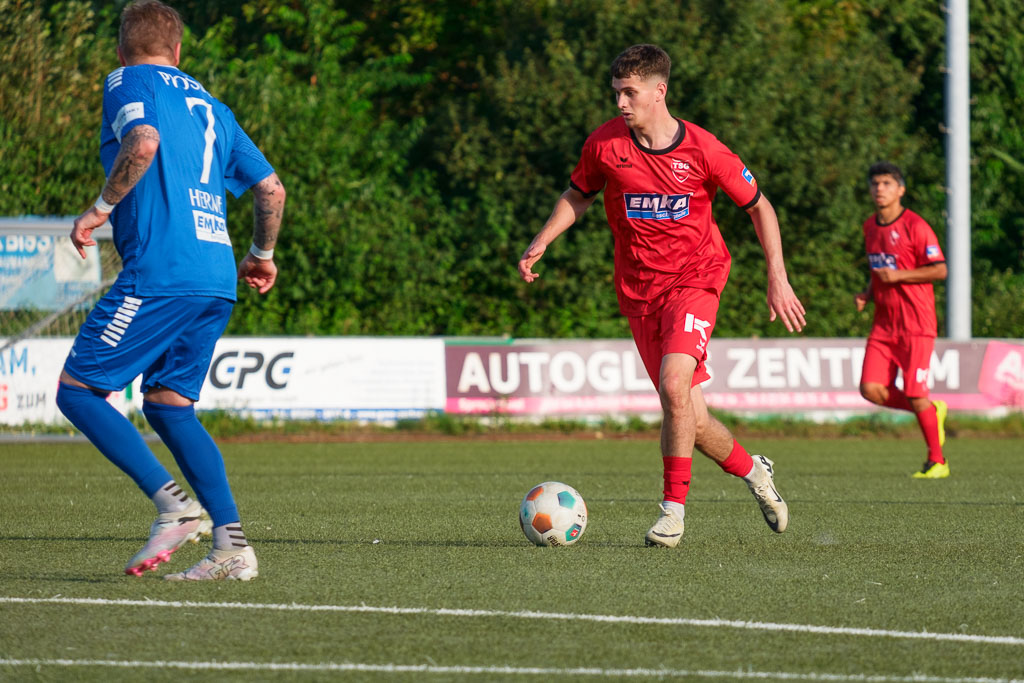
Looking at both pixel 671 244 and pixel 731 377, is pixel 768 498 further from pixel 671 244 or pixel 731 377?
pixel 731 377

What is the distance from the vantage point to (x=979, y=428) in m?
18.0

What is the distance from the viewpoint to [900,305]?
38.1ft

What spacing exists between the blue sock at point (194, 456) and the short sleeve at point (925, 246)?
297 inches

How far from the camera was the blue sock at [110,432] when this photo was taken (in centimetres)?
518

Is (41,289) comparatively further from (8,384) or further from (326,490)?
(326,490)

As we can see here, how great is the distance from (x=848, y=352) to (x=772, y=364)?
3.23 ft

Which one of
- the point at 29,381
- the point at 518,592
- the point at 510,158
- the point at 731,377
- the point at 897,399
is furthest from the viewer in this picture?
the point at 510,158

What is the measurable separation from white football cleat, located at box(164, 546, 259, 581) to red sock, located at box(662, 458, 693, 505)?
83.4 inches

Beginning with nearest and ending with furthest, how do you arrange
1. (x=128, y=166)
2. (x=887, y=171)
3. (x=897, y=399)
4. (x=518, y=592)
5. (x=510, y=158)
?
1. (x=128, y=166)
2. (x=518, y=592)
3. (x=887, y=171)
4. (x=897, y=399)
5. (x=510, y=158)

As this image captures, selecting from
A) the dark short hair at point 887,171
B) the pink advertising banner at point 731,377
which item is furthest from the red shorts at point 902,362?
the pink advertising banner at point 731,377

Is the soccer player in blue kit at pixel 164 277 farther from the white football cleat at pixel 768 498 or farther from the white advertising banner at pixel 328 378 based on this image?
the white advertising banner at pixel 328 378

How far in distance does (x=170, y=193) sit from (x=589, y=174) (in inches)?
96.1

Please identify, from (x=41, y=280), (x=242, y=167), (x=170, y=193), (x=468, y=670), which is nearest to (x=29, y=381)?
(x=41, y=280)

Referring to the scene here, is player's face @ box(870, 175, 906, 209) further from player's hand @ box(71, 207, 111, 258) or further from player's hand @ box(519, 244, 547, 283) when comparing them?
player's hand @ box(71, 207, 111, 258)
